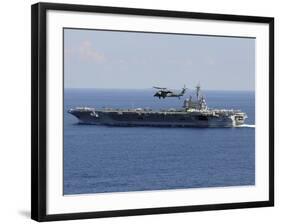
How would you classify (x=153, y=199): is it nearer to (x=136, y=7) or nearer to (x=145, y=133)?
(x=145, y=133)

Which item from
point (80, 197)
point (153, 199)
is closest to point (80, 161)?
point (80, 197)

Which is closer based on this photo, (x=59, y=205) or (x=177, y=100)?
(x=59, y=205)

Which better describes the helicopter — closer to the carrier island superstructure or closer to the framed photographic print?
the framed photographic print

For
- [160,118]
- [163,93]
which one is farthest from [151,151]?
[163,93]

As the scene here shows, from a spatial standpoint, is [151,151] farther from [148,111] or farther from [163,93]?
[163,93]

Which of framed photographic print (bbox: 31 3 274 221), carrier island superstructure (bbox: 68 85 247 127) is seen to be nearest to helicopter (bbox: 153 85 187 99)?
framed photographic print (bbox: 31 3 274 221)

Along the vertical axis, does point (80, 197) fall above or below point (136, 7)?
below
